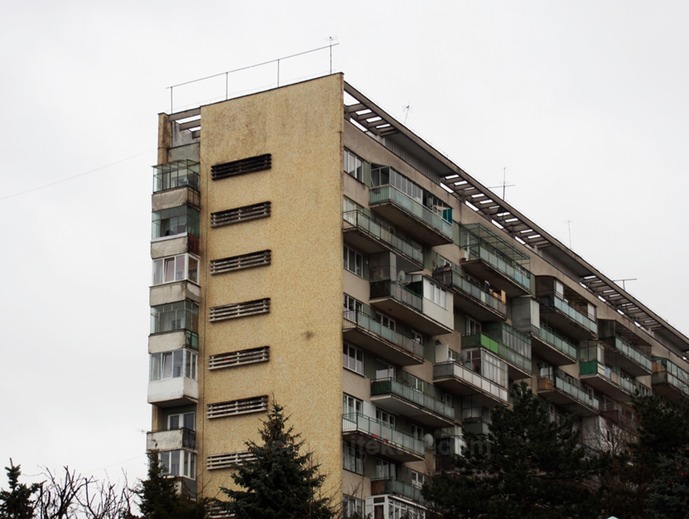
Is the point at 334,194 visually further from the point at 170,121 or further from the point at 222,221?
the point at 170,121

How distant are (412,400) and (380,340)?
12.1ft

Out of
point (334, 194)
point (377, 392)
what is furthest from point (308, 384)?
point (334, 194)

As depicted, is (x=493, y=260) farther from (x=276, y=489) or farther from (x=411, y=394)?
(x=276, y=489)

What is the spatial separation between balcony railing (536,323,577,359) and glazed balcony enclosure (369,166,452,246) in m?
11.4

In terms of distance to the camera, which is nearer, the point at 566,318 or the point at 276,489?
the point at 276,489

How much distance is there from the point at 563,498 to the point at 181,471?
16881mm

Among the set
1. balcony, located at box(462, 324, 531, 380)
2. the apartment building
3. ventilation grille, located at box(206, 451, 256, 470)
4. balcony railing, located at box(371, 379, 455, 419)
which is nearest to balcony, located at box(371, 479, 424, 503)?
the apartment building

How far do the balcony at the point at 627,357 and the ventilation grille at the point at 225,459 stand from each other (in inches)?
1317

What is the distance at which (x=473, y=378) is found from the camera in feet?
248

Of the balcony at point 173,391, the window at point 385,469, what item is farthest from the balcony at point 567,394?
the balcony at point 173,391

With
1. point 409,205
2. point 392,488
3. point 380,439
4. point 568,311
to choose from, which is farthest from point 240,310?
point 568,311

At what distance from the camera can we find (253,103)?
72250 millimetres

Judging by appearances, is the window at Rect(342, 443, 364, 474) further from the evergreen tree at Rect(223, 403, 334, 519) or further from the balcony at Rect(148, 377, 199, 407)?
the evergreen tree at Rect(223, 403, 334, 519)

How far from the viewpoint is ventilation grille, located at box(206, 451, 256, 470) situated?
67.6 metres
